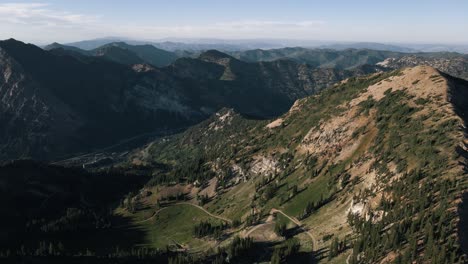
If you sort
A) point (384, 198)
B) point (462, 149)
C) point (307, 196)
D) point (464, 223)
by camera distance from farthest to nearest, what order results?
point (307, 196)
point (462, 149)
point (384, 198)
point (464, 223)

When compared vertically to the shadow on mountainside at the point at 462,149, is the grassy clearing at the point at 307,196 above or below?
below

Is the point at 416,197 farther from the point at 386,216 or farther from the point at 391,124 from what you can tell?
the point at 391,124

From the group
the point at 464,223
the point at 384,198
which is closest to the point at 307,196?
the point at 384,198

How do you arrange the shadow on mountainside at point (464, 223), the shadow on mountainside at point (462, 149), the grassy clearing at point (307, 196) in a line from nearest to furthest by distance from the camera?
the shadow on mountainside at point (464, 223), the shadow on mountainside at point (462, 149), the grassy clearing at point (307, 196)

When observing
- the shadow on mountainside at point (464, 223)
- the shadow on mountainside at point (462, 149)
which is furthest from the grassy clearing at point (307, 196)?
the shadow on mountainside at point (464, 223)

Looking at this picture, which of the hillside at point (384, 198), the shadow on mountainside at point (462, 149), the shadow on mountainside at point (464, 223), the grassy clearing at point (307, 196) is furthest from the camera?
the grassy clearing at point (307, 196)

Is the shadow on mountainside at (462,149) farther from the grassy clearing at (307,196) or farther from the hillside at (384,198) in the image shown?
the grassy clearing at (307,196)

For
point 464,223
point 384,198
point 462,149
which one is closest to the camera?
point 464,223

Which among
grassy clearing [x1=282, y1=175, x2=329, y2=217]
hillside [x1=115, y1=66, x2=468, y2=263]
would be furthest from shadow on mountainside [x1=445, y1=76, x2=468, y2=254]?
grassy clearing [x1=282, y1=175, x2=329, y2=217]

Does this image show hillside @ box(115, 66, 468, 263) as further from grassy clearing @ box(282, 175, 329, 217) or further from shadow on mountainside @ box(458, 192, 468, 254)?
grassy clearing @ box(282, 175, 329, 217)

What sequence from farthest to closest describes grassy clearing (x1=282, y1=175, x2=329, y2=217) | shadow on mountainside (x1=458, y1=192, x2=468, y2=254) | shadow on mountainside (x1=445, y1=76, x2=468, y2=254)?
grassy clearing (x1=282, y1=175, x2=329, y2=217) < shadow on mountainside (x1=445, y1=76, x2=468, y2=254) < shadow on mountainside (x1=458, y1=192, x2=468, y2=254)

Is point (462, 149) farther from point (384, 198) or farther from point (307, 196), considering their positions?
point (307, 196)
